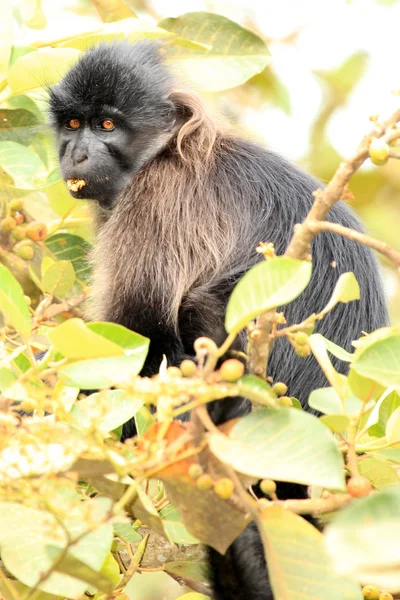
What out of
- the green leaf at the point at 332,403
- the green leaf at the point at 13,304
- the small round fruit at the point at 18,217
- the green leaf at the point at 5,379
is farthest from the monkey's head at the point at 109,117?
the green leaf at the point at 332,403

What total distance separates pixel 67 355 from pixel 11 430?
176 millimetres

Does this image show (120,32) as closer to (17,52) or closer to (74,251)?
(17,52)

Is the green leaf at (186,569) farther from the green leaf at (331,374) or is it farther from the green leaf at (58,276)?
the green leaf at (58,276)

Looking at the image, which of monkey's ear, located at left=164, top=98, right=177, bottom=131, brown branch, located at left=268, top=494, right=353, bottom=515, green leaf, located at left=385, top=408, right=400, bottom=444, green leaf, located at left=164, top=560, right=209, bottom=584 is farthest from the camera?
monkey's ear, located at left=164, top=98, right=177, bottom=131

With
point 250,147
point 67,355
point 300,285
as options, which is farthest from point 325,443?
point 250,147

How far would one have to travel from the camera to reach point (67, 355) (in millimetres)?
1631

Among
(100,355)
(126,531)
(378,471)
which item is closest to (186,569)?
A: (126,531)

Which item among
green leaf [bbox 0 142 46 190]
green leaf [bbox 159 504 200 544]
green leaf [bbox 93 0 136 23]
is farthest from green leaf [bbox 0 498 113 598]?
green leaf [bbox 93 0 136 23]

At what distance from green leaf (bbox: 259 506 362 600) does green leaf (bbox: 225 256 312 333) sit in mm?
381

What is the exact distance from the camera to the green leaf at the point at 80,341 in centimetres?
155

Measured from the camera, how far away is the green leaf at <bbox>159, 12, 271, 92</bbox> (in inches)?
145

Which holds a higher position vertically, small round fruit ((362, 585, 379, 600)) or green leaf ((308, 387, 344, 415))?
green leaf ((308, 387, 344, 415))

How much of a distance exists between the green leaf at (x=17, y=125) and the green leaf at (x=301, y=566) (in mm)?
2578

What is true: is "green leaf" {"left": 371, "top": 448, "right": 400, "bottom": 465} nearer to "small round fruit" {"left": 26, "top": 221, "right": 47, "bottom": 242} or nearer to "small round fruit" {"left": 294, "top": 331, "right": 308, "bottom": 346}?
"small round fruit" {"left": 294, "top": 331, "right": 308, "bottom": 346}
